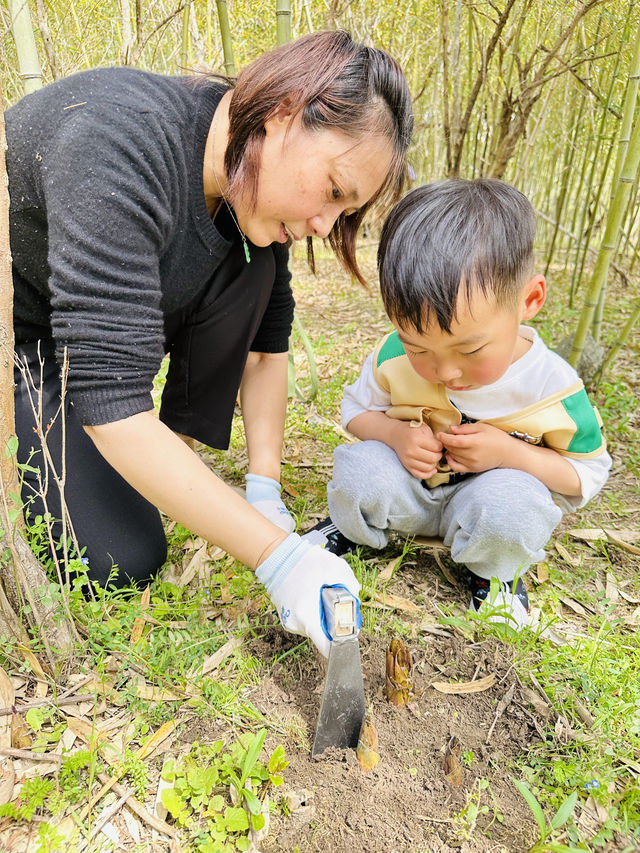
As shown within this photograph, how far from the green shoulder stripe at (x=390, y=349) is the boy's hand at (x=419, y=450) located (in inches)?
7.6

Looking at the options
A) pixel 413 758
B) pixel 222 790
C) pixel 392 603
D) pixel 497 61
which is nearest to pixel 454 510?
pixel 392 603

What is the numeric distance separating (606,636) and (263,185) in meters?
1.28

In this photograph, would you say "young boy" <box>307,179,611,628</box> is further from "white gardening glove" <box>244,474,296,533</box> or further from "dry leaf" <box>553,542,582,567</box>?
"dry leaf" <box>553,542,582,567</box>

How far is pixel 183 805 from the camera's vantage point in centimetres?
101

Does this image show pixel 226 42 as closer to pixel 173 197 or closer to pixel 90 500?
pixel 173 197

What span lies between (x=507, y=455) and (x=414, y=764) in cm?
74

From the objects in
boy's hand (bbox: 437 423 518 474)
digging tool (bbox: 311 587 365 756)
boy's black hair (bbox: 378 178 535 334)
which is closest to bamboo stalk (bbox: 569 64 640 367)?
boy's black hair (bbox: 378 178 535 334)

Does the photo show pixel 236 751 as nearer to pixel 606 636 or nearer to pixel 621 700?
pixel 621 700

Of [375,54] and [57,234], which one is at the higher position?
[375,54]

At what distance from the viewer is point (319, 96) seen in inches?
45.8

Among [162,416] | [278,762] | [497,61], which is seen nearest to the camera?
[278,762]

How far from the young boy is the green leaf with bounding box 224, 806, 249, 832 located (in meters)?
0.66

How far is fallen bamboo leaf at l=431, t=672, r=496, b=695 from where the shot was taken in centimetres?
124

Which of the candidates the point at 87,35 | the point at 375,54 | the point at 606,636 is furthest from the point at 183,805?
the point at 87,35
